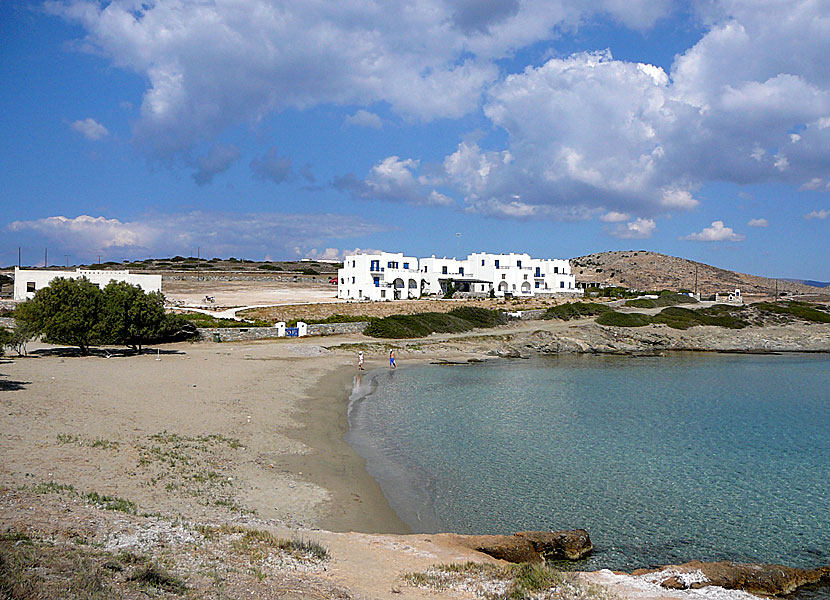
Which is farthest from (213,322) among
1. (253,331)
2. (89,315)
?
(89,315)

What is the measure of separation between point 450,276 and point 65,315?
6058 centimetres

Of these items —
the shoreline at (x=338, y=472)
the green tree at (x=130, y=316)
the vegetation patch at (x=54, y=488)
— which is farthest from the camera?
the green tree at (x=130, y=316)

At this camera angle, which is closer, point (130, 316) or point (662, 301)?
point (130, 316)

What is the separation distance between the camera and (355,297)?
7825 cm

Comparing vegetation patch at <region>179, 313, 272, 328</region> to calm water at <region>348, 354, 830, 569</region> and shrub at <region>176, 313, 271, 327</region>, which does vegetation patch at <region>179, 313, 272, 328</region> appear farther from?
calm water at <region>348, 354, 830, 569</region>

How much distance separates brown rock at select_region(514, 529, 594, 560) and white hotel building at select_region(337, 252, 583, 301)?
215 feet

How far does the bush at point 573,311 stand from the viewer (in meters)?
69.9

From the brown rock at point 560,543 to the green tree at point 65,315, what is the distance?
29.3m

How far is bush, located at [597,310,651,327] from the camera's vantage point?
65.2m

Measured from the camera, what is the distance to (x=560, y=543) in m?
11.7

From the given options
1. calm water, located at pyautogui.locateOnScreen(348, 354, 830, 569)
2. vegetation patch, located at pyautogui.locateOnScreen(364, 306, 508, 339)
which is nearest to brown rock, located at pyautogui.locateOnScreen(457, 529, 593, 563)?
calm water, located at pyautogui.locateOnScreen(348, 354, 830, 569)

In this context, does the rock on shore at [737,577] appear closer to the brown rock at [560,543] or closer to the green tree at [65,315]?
the brown rock at [560,543]

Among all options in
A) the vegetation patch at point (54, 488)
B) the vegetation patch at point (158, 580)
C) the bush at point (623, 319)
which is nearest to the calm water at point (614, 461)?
the vegetation patch at point (158, 580)

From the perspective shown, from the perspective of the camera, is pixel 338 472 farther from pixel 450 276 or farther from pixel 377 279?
pixel 450 276
